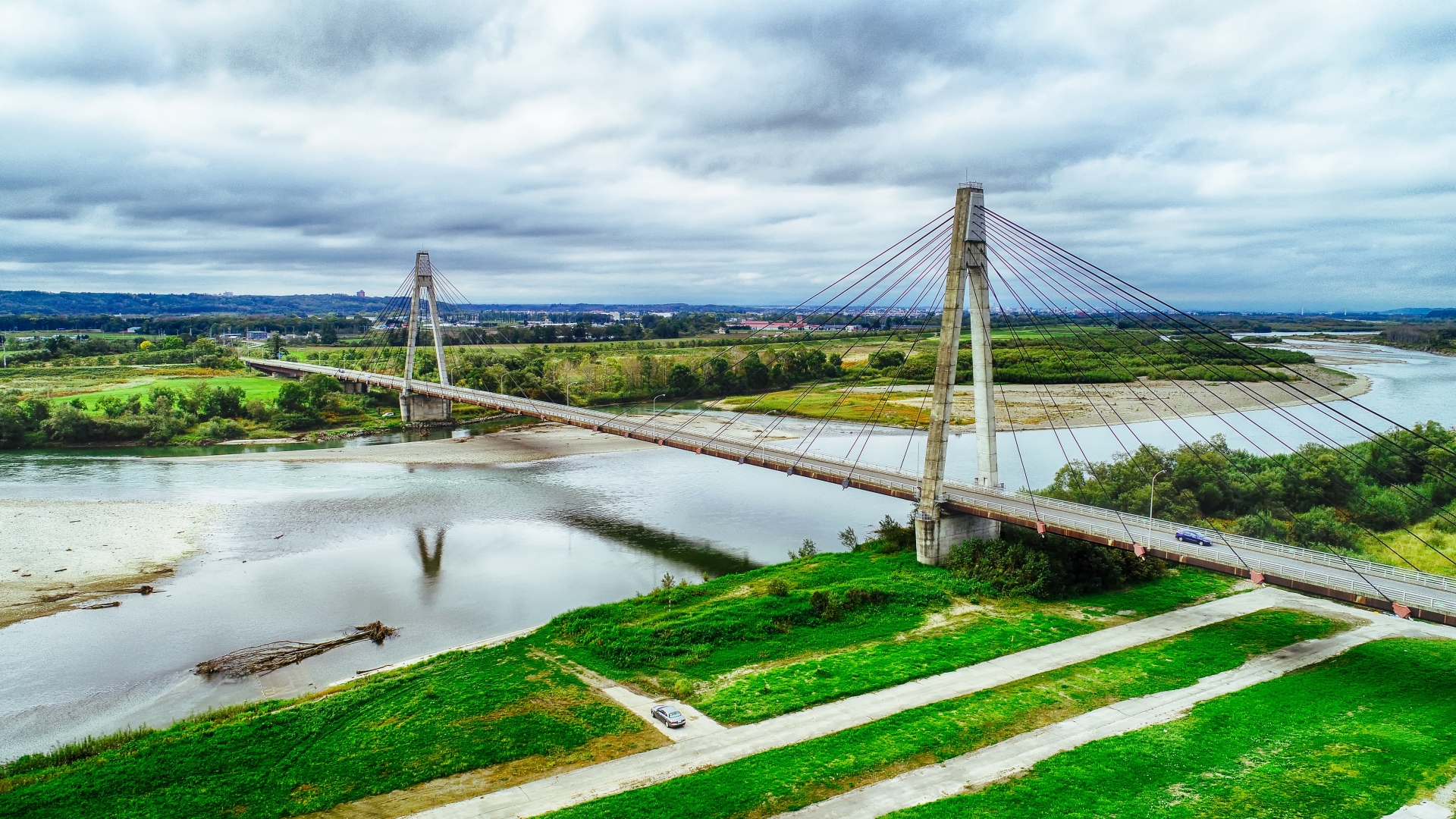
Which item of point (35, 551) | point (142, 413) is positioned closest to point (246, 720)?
point (35, 551)

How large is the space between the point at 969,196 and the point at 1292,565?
17.9 meters

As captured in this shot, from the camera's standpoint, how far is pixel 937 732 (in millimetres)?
21250

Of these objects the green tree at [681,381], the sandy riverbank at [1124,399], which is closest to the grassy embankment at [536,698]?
the sandy riverbank at [1124,399]

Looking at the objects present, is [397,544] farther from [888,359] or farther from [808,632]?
[888,359]

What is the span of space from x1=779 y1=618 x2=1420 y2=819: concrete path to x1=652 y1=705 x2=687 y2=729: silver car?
4.66 m

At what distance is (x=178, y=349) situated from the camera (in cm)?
11619

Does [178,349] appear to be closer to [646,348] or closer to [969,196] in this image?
[646,348]

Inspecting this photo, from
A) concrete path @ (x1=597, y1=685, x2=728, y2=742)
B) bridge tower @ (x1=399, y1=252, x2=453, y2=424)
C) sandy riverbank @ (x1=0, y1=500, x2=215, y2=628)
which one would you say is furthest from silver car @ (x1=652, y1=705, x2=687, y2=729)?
bridge tower @ (x1=399, y1=252, x2=453, y2=424)

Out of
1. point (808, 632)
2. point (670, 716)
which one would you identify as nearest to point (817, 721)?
point (670, 716)

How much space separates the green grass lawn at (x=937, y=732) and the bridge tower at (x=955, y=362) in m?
9.54

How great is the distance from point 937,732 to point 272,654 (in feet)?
71.6

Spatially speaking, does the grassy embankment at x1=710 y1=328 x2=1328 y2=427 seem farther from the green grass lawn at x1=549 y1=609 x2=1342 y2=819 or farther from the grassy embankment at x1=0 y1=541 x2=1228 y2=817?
the green grass lawn at x1=549 y1=609 x2=1342 y2=819

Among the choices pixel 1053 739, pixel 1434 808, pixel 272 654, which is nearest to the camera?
pixel 1434 808

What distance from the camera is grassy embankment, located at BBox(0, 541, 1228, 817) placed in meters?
19.1
